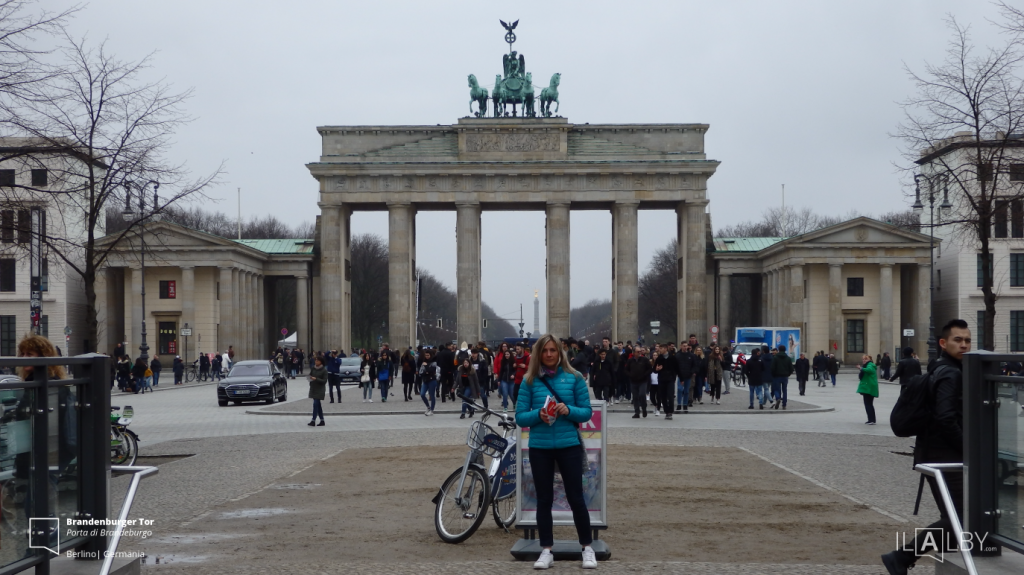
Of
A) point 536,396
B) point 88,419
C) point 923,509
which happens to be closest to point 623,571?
point 536,396

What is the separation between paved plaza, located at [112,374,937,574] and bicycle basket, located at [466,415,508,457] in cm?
89

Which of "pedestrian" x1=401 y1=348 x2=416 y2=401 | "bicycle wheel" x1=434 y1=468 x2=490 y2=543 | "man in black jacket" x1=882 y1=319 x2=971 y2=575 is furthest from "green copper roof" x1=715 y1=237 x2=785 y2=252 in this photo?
"man in black jacket" x1=882 y1=319 x2=971 y2=575

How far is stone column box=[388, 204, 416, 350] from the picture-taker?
252 feet

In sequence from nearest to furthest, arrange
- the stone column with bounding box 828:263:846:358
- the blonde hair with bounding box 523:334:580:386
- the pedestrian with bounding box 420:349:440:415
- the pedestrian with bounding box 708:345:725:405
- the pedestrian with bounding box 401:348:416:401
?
the blonde hair with bounding box 523:334:580:386
the pedestrian with bounding box 420:349:440:415
the pedestrian with bounding box 708:345:725:405
the pedestrian with bounding box 401:348:416:401
the stone column with bounding box 828:263:846:358

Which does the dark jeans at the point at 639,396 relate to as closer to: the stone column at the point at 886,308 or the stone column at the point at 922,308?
the stone column at the point at 886,308

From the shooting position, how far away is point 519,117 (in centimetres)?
7756

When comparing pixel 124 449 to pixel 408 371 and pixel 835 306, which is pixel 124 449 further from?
pixel 835 306

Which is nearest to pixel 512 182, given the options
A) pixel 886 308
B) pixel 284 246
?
pixel 284 246

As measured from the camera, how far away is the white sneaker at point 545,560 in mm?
9156

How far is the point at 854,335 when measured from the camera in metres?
77.8

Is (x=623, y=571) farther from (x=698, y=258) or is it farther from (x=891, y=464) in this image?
(x=698, y=258)

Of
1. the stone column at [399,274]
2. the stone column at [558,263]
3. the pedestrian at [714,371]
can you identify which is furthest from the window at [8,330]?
the pedestrian at [714,371]

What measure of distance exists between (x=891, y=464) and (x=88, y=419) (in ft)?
44.6

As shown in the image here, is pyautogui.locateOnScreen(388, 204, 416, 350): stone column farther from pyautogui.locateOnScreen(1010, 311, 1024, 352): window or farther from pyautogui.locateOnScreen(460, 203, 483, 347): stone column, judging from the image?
pyautogui.locateOnScreen(1010, 311, 1024, 352): window
